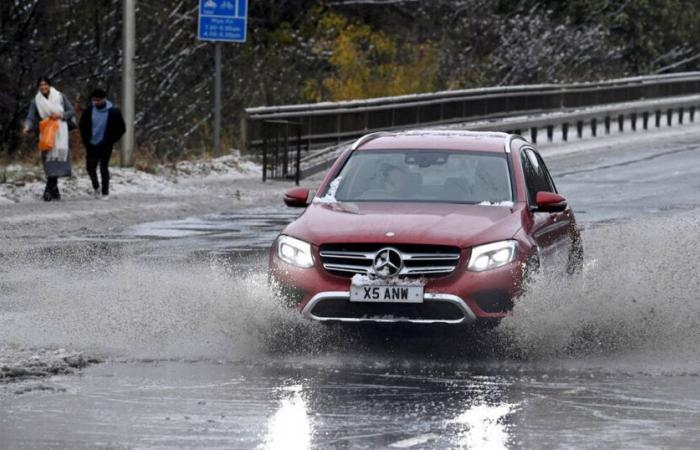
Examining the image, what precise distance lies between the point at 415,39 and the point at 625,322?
41.5m

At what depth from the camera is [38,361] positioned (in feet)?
33.8

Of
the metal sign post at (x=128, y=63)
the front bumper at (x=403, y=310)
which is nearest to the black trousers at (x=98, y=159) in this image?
the metal sign post at (x=128, y=63)

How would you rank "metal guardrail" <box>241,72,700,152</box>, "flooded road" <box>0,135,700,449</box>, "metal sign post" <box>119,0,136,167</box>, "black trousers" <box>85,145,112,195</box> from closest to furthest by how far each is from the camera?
1. "flooded road" <box>0,135,700,449</box>
2. "black trousers" <box>85,145,112,195</box>
3. "metal sign post" <box>119,0,136,167</box>
4. "metal guardrail" <box>241,72,700,152</box>

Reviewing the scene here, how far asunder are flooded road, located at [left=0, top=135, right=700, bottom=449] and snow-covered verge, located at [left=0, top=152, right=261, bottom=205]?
7345mm

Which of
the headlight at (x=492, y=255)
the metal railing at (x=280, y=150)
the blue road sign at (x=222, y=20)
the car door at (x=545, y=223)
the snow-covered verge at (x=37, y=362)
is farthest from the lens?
the blue road sign at (x=222, y=20)

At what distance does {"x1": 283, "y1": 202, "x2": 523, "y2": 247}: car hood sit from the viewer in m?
11.0

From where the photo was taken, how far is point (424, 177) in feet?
41.3

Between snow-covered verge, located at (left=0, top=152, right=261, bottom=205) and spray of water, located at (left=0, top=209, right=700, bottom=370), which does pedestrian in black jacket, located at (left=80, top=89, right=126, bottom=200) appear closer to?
snow-covered verge, located at (left=0, top=152, right=261, bottom=205)

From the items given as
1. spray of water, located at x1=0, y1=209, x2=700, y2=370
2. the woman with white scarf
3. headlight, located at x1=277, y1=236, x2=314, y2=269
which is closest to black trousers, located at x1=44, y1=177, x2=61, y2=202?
the woman with white scarf

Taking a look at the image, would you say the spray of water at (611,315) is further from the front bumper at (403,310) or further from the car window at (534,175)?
the car window at (534,175)

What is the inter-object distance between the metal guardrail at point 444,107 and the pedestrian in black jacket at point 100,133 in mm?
5679

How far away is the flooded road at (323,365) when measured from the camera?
27.6 feet

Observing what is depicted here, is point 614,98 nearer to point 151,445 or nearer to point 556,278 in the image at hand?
point 556,278

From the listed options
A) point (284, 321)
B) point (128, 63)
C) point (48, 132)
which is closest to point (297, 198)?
point (284, 321)
